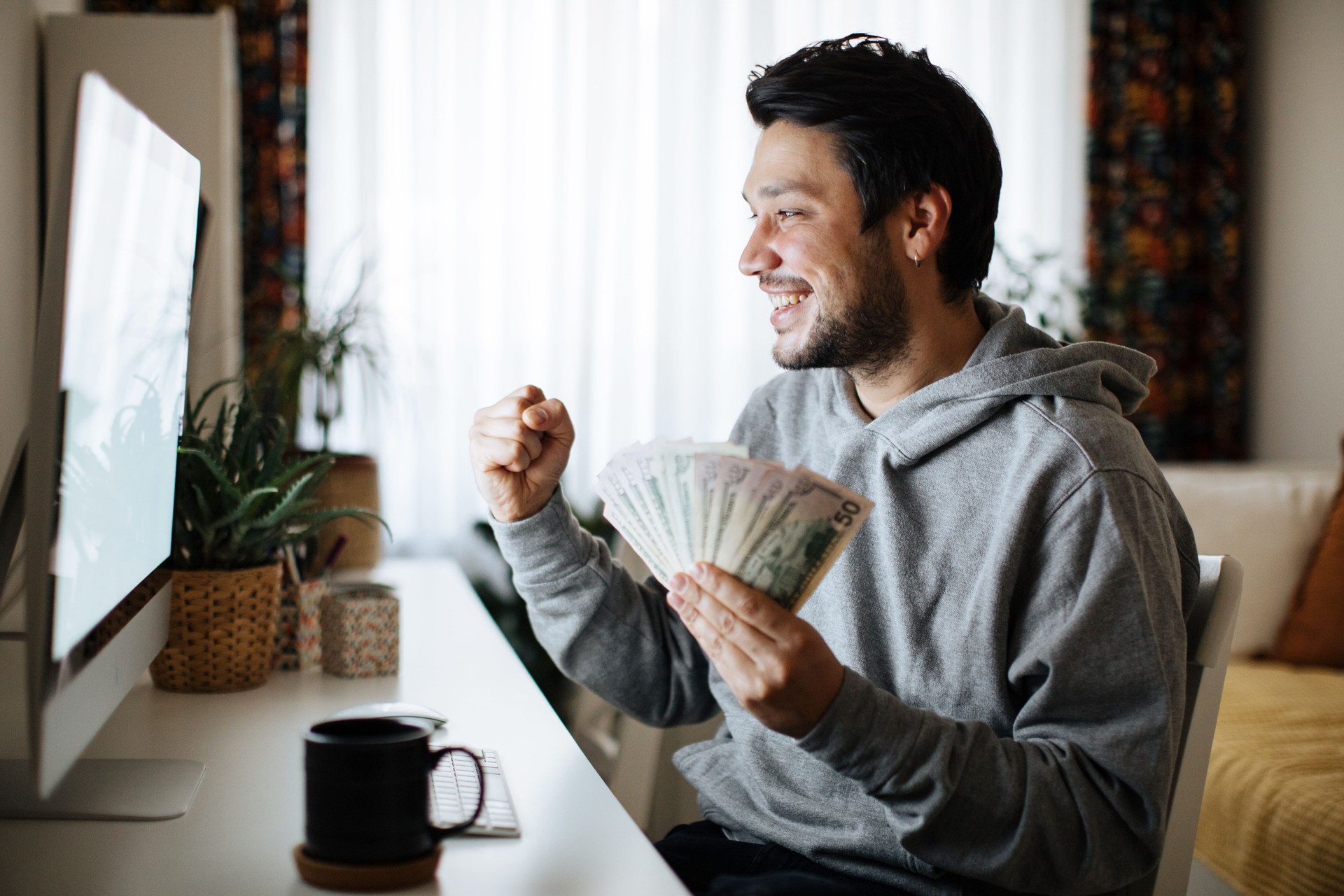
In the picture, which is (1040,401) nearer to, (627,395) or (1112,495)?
(1112,495)

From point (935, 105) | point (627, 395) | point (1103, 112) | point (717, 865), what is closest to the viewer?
point (717, 865)

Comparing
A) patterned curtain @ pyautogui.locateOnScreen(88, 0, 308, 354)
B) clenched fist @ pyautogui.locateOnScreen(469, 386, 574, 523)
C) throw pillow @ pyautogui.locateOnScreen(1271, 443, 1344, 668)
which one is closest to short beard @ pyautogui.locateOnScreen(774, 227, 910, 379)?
clenched fist @ pyautogui.locateOnScreen(469, 386, 574, 523)

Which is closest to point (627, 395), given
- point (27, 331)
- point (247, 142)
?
point (247, 142)

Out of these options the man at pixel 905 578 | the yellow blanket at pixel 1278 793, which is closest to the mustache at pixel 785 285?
the man at pixel 905 578

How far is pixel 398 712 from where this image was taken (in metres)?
1.10

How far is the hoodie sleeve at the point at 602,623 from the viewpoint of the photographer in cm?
129

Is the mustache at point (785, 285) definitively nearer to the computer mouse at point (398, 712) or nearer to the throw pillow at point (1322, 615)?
the computer mouse at point (398, 712)

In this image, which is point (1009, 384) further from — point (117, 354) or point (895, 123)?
point (117, 354)

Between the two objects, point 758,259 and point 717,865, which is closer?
point 717,865

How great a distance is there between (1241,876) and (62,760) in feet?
6.10

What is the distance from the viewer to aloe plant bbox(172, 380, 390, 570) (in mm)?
1237

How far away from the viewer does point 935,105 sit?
1316mm

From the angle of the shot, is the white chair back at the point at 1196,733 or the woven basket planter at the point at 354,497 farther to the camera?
the woven basket planter at the point at 354,497

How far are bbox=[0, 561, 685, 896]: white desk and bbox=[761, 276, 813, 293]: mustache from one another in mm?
566
